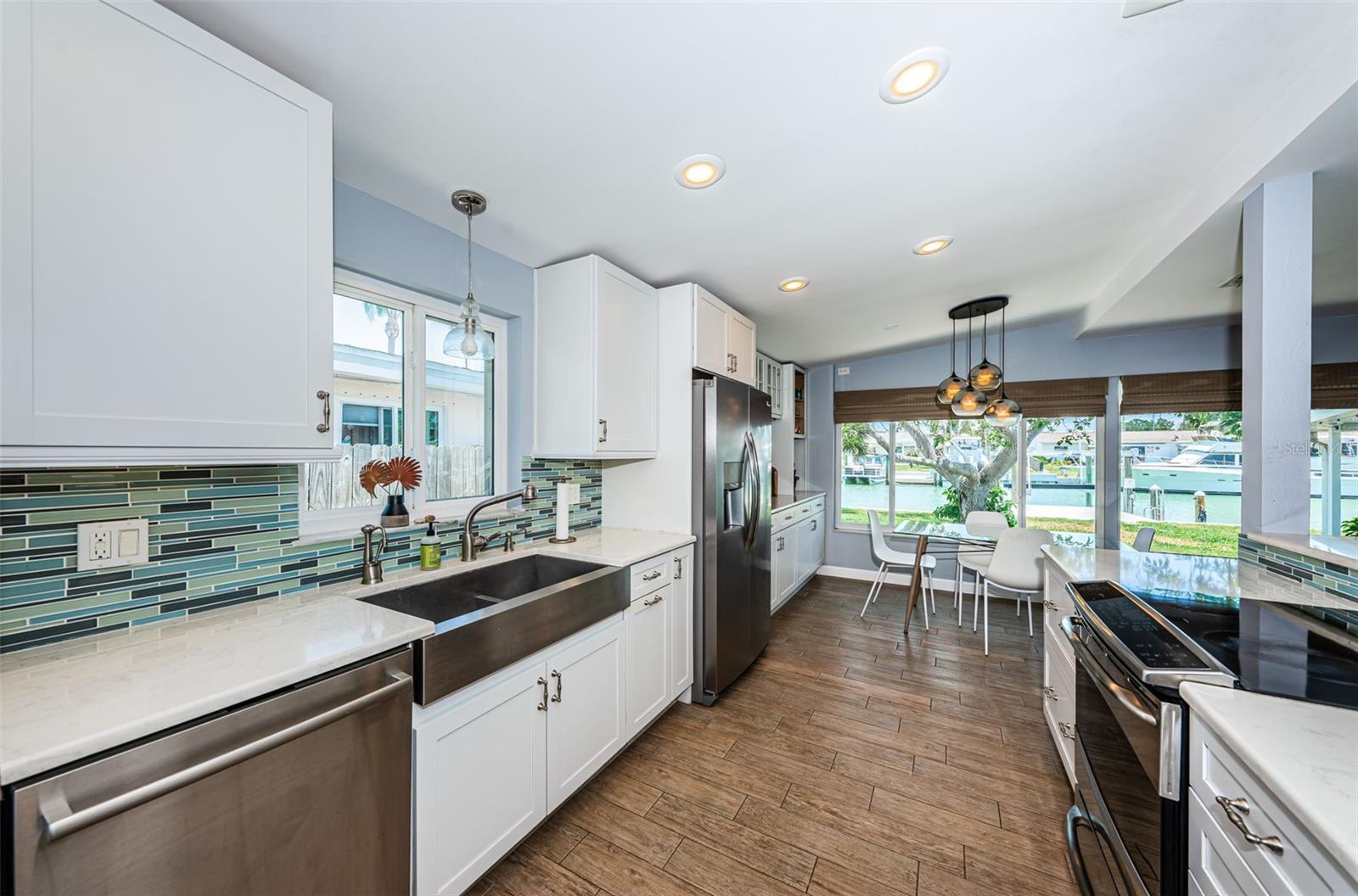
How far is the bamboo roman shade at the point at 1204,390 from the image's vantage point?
3.28m

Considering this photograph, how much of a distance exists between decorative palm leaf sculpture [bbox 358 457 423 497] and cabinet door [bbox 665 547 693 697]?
3.98 ft

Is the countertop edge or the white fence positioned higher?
the white fence

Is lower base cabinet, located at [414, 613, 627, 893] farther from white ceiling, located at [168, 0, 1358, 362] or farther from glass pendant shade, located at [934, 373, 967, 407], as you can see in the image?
glass pendant shade, located at [934, 373, 967, 407]

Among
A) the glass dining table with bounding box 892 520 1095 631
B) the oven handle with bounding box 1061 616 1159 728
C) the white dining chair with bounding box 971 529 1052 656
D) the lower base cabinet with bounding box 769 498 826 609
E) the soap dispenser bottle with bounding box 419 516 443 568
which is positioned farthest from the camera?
the lower base cabinet with bounding box 769 498 826 609

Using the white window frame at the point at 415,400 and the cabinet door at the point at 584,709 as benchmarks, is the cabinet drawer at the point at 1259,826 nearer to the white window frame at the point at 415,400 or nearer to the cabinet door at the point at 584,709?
the cabinet door at the point at 584,709

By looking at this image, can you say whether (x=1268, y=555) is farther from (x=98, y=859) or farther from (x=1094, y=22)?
(x=98, y=859)

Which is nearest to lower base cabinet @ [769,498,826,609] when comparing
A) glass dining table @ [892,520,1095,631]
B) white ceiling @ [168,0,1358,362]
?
glass dining table @ [892,520,1095,631]

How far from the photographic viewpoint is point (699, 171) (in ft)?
5.57

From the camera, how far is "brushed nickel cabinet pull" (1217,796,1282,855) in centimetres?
74

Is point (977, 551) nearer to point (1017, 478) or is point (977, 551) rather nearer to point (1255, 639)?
point (1017, 478)

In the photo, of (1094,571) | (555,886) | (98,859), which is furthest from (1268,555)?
(98,859)

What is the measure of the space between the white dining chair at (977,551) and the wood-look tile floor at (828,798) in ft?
2.70

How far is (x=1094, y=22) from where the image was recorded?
1.18 metres

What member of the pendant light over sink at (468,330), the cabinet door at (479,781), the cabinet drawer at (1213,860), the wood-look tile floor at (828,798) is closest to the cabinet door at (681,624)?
the wood-look tile floor at (828,798)
